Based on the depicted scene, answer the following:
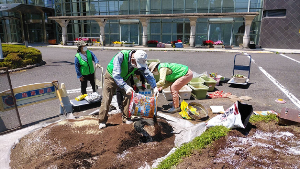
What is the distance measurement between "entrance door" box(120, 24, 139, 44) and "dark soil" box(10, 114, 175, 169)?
23.9 metres

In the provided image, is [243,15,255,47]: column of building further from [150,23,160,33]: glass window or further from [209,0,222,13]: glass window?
[150,23,160,33]: glass window

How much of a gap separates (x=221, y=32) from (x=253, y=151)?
2349 cm

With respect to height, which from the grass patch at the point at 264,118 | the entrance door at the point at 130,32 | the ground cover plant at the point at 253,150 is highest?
the entrance door at the point at 130,32

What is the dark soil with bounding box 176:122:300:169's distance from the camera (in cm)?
318

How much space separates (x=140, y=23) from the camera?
89.2 feet

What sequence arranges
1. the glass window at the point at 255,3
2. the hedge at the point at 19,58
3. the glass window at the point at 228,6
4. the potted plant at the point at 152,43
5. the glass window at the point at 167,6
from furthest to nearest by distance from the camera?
the glass window at the point at 167,6, the potted plant at the point at 152,43, the glass window at the point at 228,6, the glass window at the point at 255,3, the hedge at the point at 19,58

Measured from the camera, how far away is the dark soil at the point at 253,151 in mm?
3177

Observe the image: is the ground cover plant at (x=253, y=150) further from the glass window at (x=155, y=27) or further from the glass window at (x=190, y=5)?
the glass window at (x=155, y=27)

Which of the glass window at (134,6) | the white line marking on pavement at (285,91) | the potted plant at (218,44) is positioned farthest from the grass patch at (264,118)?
the glass window at (134,6)

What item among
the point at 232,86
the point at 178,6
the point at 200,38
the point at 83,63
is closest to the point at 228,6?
the point at 200,38

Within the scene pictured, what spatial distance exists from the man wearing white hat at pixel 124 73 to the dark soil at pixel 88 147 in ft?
1.31

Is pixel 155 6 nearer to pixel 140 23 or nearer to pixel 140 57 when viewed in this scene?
pixel 140 23

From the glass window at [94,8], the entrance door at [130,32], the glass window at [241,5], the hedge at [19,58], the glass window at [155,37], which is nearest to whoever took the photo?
the hedge at [19,58]

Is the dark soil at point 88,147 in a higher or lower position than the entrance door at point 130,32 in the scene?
lower
